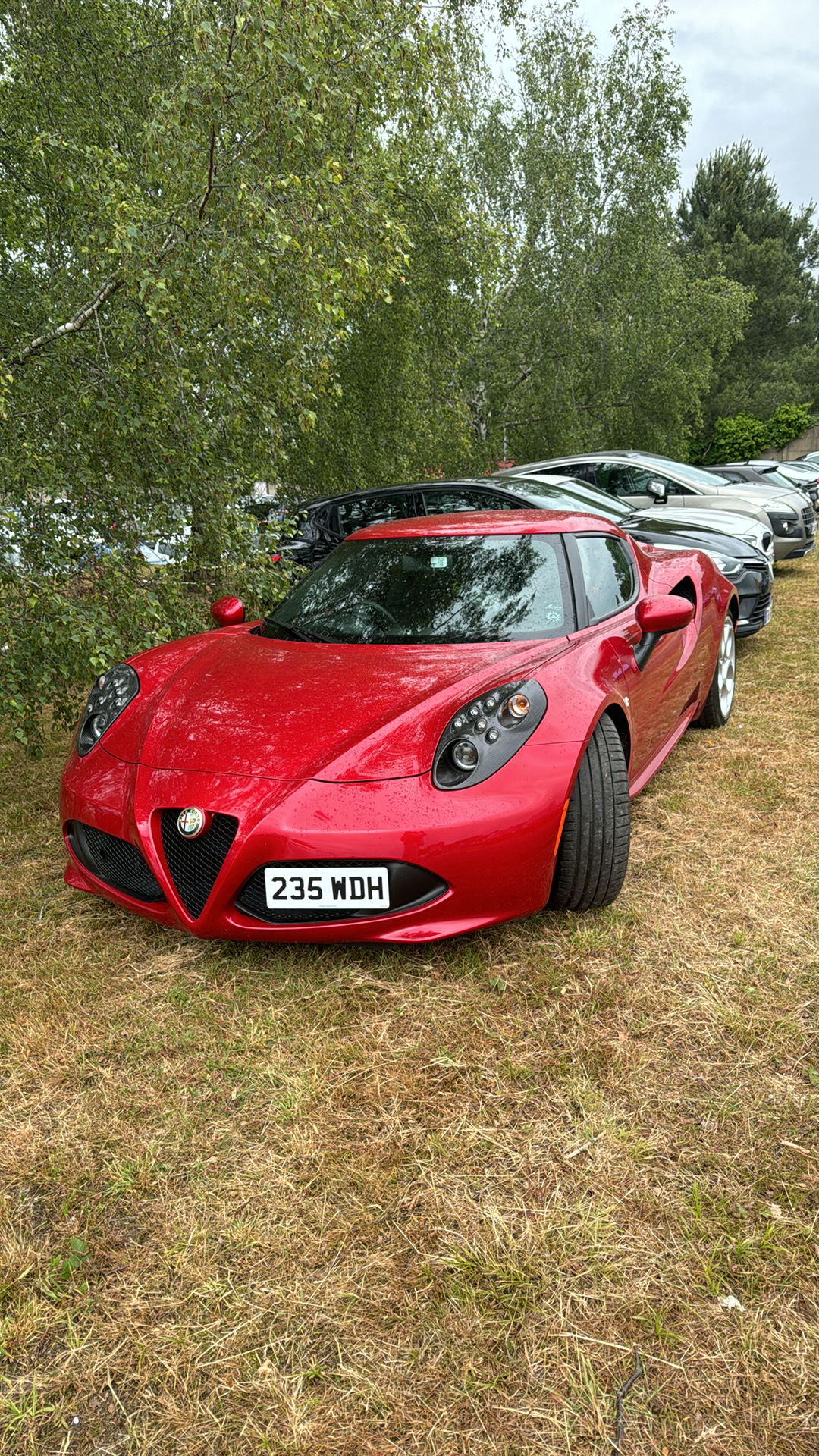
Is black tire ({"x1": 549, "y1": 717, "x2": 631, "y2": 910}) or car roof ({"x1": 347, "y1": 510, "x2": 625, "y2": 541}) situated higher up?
car roof ({"x1": 347, "y1": 510, "x2": 625, "y2": 541})

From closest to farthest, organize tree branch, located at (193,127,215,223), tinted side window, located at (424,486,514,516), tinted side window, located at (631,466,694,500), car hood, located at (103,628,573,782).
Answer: car hood, located at (103,628,573,782) → tree branch, located at (193,127,215,223) → tinted side window, located at (424,486,514,516) → tinted side window, located at (631,466,694,500)

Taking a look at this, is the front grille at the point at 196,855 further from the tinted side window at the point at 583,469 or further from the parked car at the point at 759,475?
the parked car at the point at 759,475

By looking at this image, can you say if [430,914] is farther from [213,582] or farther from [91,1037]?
[213,582]

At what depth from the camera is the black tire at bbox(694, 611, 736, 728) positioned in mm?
4887

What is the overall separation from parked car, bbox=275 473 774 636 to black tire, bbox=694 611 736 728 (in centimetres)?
109

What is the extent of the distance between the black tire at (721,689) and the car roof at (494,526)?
1386 mm

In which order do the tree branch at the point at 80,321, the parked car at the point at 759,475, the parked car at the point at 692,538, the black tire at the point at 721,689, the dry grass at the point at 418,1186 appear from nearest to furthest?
the dry grass at the point at 418,1186
the tree branch at the point at 80,321
the black tire at the point at 721,689
the parked car at the point at 692,538
the parked car at the point at 759,475

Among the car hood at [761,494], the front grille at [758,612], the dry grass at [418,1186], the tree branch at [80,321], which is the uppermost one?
the tree branch at [80,321]

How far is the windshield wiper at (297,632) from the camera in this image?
3.36 metres

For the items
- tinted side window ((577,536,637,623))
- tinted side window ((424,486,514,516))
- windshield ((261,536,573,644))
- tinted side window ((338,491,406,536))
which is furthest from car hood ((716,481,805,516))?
windshield ((261,536,573,644))

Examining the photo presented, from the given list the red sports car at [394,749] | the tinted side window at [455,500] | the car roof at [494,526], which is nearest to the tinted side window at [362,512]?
the tinted side window at [455,500]

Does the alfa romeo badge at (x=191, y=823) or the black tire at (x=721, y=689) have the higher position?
the alfa romeo badge at (x=191, y=823)

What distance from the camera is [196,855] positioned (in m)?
2.47

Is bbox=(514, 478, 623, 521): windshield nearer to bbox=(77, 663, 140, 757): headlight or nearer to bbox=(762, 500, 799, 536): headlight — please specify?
bbox=(77, 663, 140, 757): headlight
